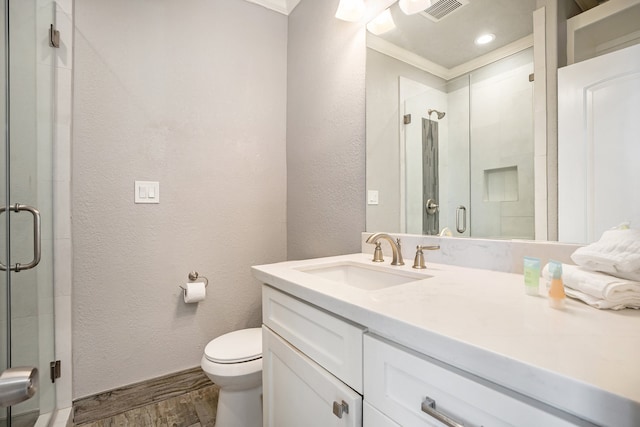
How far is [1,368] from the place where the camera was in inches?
39.0

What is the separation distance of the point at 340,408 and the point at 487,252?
2.38ft

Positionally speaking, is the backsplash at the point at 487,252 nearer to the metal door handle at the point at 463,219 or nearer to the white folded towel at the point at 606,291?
the metal door handle at the point at 463,219

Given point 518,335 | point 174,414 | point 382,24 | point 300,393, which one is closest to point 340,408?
point 300,393

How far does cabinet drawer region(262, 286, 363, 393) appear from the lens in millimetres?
681

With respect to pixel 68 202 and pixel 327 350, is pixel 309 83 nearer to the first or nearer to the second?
pixel 68 202

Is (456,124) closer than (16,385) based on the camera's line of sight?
No

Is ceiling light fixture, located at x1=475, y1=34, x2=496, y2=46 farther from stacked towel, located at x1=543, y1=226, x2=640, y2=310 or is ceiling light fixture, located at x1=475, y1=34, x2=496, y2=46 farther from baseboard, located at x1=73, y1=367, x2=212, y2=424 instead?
baseboard, located at x1=73, y1=367, x2=212, y2=424

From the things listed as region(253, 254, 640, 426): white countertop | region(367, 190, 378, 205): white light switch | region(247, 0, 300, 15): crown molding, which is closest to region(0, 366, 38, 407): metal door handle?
region(253, 254, 640, 426): white countertop

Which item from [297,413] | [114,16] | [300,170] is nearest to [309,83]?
[300,170]

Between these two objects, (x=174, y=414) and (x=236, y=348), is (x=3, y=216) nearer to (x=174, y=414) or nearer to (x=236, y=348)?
(x=236, y=348)

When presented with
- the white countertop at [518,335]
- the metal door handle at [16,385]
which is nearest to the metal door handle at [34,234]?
the metal door handle at [16,385]

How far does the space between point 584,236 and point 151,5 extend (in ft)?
7.35

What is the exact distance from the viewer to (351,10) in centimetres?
153

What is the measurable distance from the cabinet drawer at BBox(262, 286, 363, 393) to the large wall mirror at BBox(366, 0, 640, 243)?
2.27 feet
